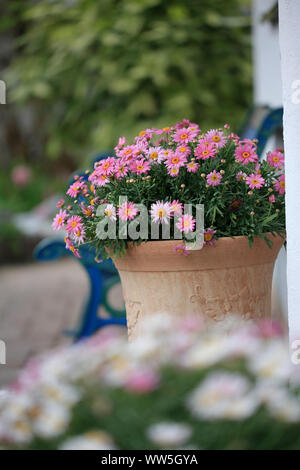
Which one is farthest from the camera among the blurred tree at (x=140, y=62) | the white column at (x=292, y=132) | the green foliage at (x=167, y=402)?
the blurred tree at (x=140, y=62)

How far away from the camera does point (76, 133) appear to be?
20.0 ft

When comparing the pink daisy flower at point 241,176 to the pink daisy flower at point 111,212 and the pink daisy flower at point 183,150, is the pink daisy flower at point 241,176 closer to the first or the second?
the pink daisy flower at point 183,150

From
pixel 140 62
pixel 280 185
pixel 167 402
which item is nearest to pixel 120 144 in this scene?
pixel 280 185

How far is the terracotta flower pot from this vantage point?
1.27 m

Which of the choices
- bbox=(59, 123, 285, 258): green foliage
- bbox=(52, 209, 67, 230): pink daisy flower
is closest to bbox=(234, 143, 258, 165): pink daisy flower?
bbox=(59, 123, 285, 258): green foliage

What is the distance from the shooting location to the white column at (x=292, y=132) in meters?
1.08

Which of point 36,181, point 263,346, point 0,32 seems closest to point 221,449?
point 263,346

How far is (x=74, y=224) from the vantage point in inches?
52.7

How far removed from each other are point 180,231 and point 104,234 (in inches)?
7.4

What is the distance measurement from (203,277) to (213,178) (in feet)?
0.80

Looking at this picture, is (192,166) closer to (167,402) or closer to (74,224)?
(74,224)

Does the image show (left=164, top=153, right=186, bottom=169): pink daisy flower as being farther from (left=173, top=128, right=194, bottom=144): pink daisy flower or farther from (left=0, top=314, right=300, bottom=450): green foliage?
(left=0, top=314, right=300, bottom=450): green foliage

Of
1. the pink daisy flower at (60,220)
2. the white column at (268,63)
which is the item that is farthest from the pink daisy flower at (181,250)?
the white column at (268,63)

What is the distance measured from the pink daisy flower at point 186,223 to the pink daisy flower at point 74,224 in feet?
0.89
